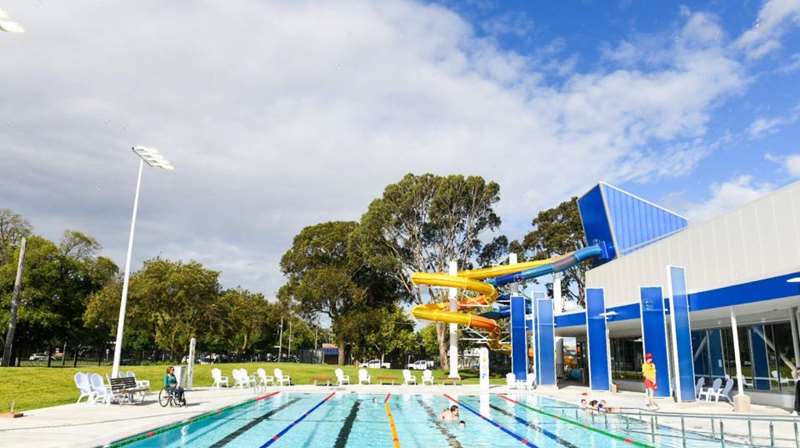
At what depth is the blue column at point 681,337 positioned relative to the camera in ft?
58.9

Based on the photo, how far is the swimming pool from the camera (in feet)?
37.4

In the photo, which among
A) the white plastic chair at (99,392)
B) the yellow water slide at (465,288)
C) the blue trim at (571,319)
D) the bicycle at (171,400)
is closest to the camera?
the white plastic chair at (99,392)

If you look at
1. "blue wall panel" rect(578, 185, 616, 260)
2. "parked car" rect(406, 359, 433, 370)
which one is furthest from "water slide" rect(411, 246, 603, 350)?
"parked car" rect(406, 359, 433, 370)

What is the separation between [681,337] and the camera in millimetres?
18250

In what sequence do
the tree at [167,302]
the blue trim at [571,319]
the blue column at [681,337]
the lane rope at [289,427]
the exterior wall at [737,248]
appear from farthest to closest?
the tree at [167,302], the blue trim at [571,319], the blue column at [681,337], the exterior wall at [737,248], the lane rope at [289,427]

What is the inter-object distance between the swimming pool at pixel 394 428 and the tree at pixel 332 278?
3079cm

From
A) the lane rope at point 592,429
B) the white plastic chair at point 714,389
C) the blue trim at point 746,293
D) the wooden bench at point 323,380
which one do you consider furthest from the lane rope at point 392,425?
the white plastic chair at point 714,389

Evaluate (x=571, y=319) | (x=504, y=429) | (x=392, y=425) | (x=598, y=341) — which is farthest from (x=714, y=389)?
(x=392, y=425)

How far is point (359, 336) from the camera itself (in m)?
50.8

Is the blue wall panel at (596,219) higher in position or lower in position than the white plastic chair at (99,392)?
higher

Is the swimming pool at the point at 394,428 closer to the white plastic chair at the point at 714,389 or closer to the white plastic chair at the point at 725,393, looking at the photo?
the white plastic chair at the point at 714,389

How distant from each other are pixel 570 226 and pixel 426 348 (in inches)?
1326

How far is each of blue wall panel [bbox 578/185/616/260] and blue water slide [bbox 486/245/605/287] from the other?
2.29 ft

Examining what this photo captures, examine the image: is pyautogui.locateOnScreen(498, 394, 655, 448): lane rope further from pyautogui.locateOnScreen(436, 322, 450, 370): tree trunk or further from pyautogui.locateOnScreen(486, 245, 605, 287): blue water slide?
pyautogui.locateOnScreen(436, 322, 450, 370): tree trunk
